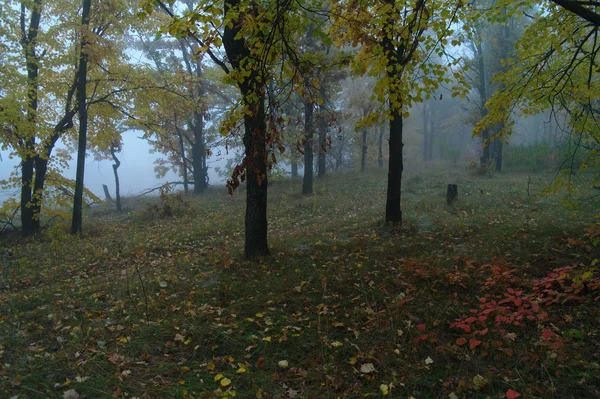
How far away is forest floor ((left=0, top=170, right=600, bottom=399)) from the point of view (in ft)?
11.2

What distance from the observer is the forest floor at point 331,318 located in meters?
3.41

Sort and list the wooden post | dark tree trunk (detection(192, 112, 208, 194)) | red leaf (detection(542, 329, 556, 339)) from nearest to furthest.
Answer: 1. red leaf (detection(542, 329, 556, 339))
2. the wooden post
3. dark tree trunk (detection(192, 112, 208, 194))

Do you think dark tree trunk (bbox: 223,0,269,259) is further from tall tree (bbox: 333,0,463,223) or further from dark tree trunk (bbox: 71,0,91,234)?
dark tree trunk (bbox: 71,0,91,234)

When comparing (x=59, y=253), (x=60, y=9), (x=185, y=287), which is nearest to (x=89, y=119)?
(x=60, y=9)

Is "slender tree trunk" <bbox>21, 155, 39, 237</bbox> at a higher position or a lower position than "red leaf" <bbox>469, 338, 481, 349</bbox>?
higher

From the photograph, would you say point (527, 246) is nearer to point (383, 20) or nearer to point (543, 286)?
point (543, 286)

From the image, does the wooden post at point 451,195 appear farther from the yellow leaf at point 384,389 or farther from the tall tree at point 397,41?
the yellow leaf at point 384,389

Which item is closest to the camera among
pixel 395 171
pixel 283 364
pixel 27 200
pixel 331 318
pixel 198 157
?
pixel 283 364

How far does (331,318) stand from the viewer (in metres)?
4.59

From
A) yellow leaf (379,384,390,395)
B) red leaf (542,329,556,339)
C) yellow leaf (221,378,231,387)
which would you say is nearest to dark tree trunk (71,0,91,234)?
yellow leaf (221,378,231,387)

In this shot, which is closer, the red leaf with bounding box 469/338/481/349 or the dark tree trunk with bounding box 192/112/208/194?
the red leaf with bounding box 469/338/481/349

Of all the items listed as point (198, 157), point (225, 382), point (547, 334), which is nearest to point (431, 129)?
point (198, 157)

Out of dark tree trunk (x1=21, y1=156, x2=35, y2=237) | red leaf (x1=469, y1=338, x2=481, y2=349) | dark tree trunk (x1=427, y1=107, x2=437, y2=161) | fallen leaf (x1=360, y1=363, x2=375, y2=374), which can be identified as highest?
dark tree trunk (x1=427, y1=107, x2=437, y2=161)

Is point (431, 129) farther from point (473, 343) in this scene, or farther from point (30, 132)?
point (473, 343)
